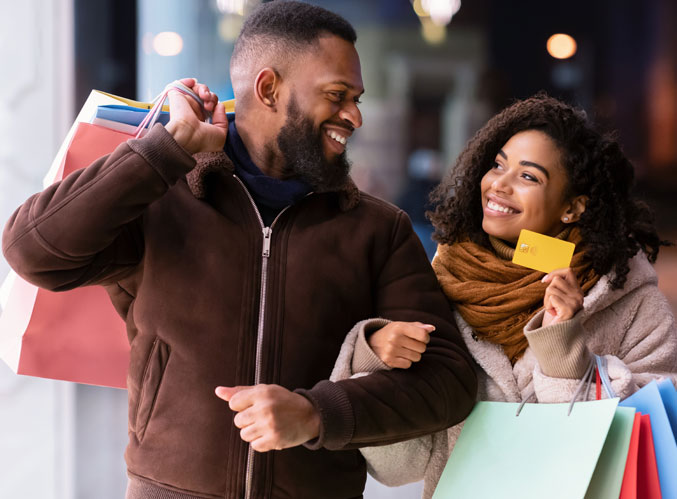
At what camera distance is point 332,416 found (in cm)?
135

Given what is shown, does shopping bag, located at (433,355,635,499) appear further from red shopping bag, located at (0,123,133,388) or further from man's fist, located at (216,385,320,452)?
red shopping bag, located at (0,123,133,388)

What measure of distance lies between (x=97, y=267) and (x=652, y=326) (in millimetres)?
1142

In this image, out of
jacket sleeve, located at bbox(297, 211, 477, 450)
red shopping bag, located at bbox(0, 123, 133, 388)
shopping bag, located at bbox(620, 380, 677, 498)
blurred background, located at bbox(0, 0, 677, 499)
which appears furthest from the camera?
blurred background, located at bbox(0, 0, 677, 499)

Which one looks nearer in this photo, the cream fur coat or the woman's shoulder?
the cream fur coat

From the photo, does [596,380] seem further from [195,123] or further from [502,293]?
[195,123]

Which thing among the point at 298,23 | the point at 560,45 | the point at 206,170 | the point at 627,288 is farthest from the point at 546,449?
the point at 560,45

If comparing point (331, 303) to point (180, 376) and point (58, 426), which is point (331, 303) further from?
point (58, 426)

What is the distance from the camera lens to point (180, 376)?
1.52 m

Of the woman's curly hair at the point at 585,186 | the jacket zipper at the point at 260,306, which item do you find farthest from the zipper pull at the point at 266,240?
the woman's curly hair at the point at 585,186

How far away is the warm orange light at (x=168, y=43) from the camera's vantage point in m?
3.56

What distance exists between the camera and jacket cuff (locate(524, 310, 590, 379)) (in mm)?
1483

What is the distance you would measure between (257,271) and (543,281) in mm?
570

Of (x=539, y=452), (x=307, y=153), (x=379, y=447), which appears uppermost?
(x=307, y=153)

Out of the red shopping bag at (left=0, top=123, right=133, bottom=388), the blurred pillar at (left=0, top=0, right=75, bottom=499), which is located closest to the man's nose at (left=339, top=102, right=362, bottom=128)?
the red shopping bag at (left=0, top=123, right=133, bottom=388)
